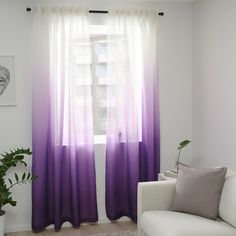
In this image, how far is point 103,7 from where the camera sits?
431 cm

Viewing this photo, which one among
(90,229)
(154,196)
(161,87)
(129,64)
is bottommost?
(90,229)

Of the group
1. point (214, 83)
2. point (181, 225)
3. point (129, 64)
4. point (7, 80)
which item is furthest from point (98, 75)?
point (181, 225)

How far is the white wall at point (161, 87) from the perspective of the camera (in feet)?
13.5

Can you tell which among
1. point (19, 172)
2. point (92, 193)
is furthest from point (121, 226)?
point (19, 172)

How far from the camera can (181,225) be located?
3.01 meters

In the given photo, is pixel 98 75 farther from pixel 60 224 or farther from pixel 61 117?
pixel 60 224

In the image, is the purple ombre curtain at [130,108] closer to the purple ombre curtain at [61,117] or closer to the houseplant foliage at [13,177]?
the purple ombre curtain at [61,117]

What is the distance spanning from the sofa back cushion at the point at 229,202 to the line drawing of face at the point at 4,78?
239cm

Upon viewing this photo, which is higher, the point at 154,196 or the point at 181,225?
the point at 154,196

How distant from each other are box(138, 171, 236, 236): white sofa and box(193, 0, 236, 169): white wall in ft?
1.85

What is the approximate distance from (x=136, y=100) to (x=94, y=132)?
1.94 feet

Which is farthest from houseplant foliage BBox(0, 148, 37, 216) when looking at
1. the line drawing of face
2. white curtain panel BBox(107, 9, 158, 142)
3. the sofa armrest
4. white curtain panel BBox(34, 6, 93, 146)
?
the sofa armrest

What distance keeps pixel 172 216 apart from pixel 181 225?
25cm

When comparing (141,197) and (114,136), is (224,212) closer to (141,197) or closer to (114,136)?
(141,197)
